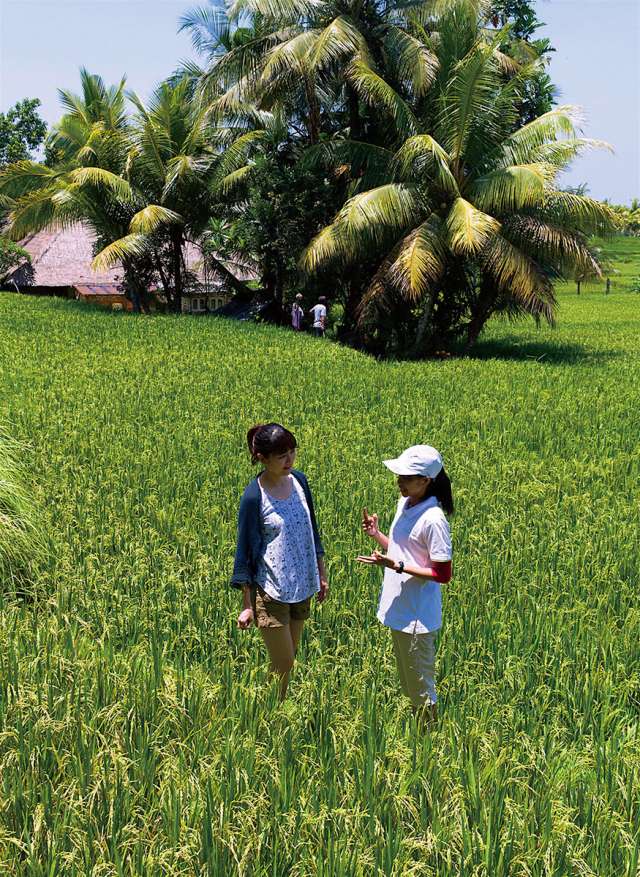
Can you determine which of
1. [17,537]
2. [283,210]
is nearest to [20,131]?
[283,210]

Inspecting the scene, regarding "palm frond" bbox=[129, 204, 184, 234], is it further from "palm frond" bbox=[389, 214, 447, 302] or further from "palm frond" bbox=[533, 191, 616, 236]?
"palm frond" bbox=[533, 191, 616, 236]

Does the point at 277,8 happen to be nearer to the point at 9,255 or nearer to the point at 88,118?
the point at 88,118

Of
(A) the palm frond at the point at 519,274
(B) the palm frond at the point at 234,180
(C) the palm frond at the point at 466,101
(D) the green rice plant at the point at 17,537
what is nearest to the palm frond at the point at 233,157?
(B) the palm frond at the point at 234,180

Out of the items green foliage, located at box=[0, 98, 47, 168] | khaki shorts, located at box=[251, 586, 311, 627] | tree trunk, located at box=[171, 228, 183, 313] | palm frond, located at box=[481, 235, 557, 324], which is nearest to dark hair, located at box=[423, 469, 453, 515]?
khaki shorts, located at box=[251, 586, 311, 627]

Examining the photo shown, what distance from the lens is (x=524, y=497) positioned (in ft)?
22.0

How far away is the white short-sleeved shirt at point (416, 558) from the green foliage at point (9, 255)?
26.6 m

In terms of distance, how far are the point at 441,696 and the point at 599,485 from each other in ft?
13.5

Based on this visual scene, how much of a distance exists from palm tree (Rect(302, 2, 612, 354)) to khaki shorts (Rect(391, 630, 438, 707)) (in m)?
12.3

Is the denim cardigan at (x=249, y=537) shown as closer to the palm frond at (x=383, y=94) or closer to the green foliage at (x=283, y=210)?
the palm frond at (x=383, y=94)

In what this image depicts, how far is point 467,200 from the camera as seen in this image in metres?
16.2

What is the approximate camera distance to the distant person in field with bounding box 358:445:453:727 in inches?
119

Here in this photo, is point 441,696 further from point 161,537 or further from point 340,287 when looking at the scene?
point 340,287

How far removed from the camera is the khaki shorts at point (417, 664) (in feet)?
10.3

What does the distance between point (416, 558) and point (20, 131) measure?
146 feet
